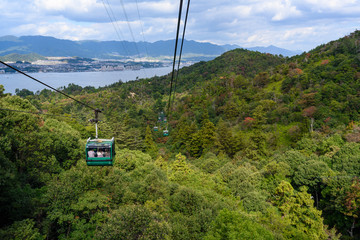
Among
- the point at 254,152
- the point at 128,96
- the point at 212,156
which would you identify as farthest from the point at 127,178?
the point at 128,96

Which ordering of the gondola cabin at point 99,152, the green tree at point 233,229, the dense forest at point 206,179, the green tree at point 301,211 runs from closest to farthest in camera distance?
the green tree at point 233,229, the gondola cabin at point 99,152, the dense forest at point 206,179, the green tree at point 301,211

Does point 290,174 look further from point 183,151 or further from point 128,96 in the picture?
point 128,96

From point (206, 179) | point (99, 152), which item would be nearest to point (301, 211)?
point (206, 179)

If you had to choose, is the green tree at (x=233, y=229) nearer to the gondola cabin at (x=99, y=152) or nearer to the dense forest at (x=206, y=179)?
the dense forest at (x=206, y=179)

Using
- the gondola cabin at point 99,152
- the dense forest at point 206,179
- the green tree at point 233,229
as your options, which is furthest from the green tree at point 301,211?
the gondola cabin at point 99,152

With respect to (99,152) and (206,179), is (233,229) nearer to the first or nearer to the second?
(99,152)

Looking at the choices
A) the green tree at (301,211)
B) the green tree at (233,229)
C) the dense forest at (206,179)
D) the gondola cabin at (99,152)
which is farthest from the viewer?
the green tree at (301,211)
